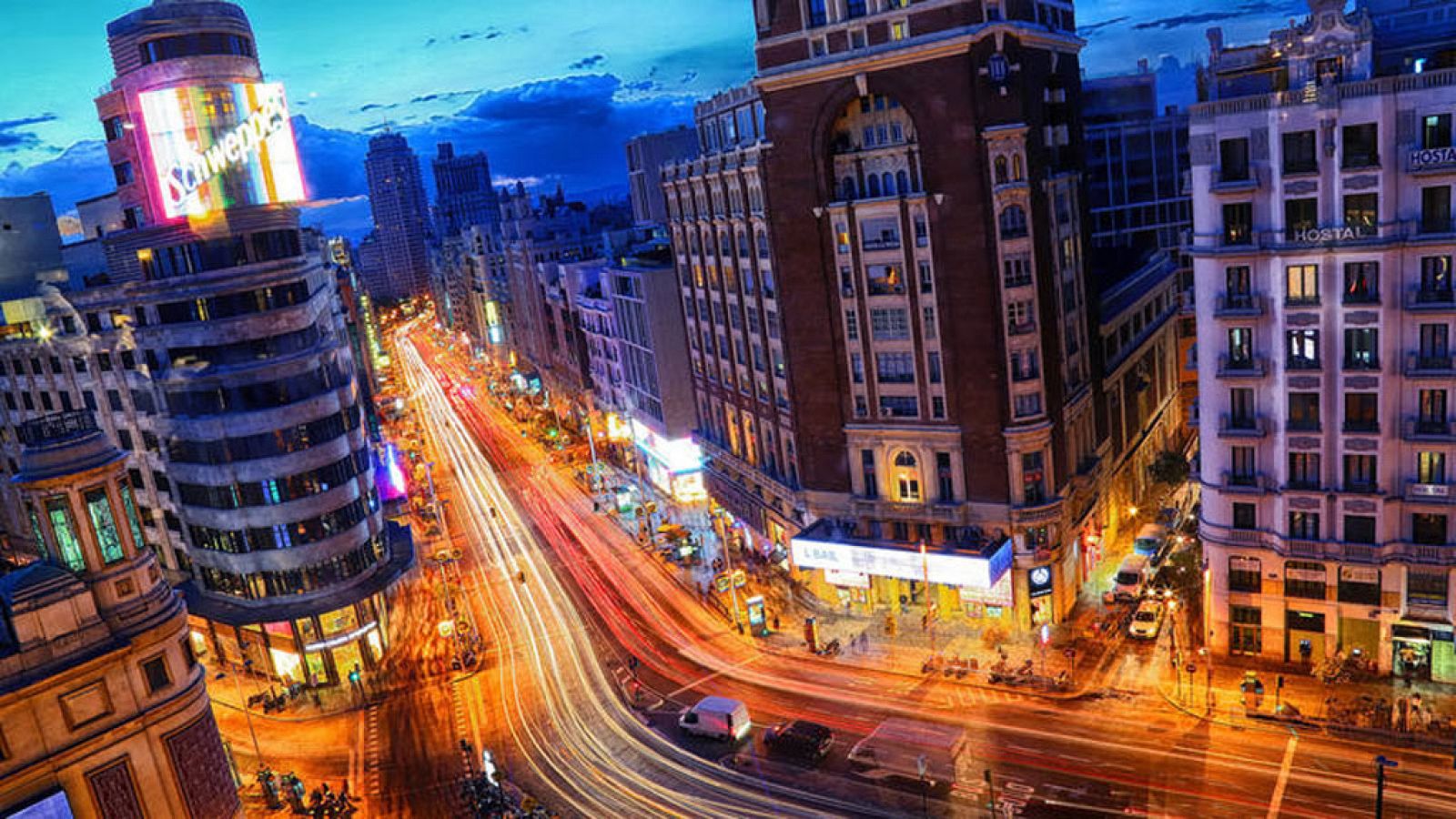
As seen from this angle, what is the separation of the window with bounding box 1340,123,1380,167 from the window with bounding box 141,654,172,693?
62.5 m

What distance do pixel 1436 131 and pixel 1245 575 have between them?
1050 inches

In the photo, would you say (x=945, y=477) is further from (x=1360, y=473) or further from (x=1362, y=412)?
(x=1362, y=412)

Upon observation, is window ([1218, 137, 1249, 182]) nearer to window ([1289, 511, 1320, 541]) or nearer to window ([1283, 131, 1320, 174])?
window ([1283, 131, 1320, 174])

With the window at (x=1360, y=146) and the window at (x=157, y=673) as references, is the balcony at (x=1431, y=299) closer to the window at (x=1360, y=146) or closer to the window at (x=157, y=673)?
the window at (x=1360, y=146)

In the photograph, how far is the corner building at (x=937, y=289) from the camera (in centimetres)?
6488

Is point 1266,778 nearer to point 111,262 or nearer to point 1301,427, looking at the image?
point 1301,427

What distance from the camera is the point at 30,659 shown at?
38.1m

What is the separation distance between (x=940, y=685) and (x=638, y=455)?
6773cm

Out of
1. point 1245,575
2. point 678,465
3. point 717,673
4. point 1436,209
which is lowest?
point 717,673

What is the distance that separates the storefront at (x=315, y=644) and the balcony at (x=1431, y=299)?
237 feet

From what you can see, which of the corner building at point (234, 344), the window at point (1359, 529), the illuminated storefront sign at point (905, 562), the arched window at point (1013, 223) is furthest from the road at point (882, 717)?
the arched window at point (1013, 223)

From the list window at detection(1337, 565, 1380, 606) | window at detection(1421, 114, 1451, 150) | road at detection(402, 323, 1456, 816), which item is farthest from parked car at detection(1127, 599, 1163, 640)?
window at detection(1421, 114, 1451, 150)

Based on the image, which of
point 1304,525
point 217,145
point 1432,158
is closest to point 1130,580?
point 1304,525

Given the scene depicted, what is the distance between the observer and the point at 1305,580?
57594 millimetres
